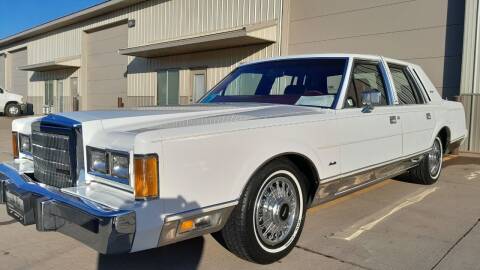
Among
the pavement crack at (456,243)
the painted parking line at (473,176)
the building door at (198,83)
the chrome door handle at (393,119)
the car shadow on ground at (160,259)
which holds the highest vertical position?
the building door at (198,83)

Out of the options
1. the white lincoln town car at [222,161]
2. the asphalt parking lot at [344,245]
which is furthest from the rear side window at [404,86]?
the asphalt parking lot at [344,245]

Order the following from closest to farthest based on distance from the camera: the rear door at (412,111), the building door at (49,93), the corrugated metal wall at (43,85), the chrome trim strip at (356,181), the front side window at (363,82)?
the chrome trim strip at (356,181), the front side window at (363,82), the rear door at (412,111), the corrugated metal wall at (43,85), the building door at (49,93)

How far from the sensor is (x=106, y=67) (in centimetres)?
2148

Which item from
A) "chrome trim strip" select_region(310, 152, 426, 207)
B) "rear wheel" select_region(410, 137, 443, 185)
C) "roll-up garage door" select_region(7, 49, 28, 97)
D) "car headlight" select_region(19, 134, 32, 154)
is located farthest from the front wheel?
"roll-up garage door" select_region(7, 49, 28, 97)

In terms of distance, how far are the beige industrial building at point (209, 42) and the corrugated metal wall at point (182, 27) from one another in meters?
0.04

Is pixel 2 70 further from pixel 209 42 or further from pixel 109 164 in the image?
pixel 109 164

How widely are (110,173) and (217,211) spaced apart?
2.42 feet

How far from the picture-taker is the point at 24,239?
3.98 metres

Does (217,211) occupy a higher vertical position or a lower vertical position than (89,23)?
lower

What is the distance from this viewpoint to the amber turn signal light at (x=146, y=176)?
255 cm

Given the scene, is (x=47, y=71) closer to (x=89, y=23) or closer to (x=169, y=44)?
(x=89, y=23)

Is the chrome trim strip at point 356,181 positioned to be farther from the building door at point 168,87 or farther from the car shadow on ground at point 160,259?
the building door at point 168,87

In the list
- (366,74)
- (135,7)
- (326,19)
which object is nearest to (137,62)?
(135,7)

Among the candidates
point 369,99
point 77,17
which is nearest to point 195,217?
point 369,99
